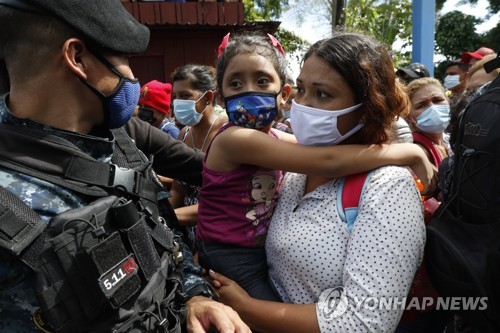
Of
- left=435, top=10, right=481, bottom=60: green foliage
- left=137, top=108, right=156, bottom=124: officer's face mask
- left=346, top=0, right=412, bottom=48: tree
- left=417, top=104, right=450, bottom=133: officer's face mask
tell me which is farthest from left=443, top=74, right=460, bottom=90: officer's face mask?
left=435, top=10, right=481, bottom=60: green foliage

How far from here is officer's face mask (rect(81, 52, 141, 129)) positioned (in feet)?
4.36

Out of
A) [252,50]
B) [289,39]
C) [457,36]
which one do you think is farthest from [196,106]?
[457,36]

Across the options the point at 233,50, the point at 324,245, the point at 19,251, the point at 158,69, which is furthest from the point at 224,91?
the point at 158,69

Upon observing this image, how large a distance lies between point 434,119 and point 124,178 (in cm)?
293

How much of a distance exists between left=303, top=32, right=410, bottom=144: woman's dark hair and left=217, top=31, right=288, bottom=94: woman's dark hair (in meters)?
0.35

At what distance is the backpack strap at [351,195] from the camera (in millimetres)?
1471

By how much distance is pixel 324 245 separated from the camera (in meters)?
1.46

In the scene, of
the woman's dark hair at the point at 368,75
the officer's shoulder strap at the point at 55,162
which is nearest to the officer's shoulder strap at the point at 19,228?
the officer's shoulder strap at the point at 55,162

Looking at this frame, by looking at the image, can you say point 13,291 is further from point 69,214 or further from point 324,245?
point 324,245

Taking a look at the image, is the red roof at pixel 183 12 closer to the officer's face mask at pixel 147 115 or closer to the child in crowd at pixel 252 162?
the officer's face mask at pixel 147 115

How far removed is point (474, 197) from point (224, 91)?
1.13 meters

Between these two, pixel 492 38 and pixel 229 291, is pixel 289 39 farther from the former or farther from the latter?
pixel 229 291

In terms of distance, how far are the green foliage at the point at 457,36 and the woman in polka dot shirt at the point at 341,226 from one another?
784 inches

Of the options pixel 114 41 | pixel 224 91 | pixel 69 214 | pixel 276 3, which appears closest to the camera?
pixel 69 214
